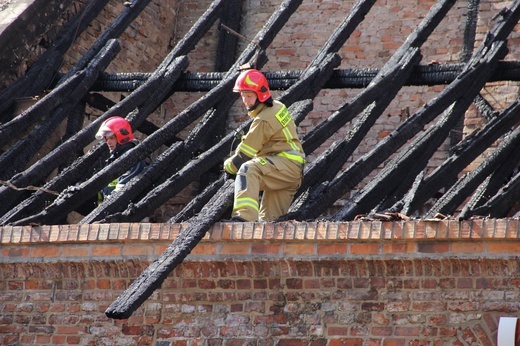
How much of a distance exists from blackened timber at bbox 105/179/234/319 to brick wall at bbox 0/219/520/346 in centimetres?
17

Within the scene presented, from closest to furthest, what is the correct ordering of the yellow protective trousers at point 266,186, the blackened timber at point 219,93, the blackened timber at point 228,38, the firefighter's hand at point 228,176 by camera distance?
the yellow protective trousers at point 266,186 < the firefighter's hand at point 228,176 < the blackened timber at point 219,93 < the blackened timber at point 228,38

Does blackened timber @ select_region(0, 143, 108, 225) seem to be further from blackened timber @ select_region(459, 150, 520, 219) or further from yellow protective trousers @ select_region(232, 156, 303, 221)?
blackened timber @ select_region(459, 150, 520, 219)

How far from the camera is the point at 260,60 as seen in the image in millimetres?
12469

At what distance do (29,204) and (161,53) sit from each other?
206 inches

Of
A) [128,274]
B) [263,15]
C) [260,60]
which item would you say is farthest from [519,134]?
[263,15]

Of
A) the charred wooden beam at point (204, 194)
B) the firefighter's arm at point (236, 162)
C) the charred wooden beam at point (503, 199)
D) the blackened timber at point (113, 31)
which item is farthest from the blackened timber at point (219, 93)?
the charred wooden beam at point (503, 199)

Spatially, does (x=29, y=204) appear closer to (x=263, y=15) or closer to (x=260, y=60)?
(x=260, y=60)

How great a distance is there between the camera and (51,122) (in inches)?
491

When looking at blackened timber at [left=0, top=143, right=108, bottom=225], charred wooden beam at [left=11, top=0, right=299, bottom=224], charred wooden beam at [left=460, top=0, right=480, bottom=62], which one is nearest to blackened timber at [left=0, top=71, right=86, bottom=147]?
blackened timber at [left=0, top=143, right=108, bottom=225]

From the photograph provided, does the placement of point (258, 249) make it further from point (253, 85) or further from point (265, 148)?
point (253, 85)

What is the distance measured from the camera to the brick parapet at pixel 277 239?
28.8ft

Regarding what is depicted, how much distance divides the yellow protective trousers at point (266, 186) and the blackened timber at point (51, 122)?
2808mm

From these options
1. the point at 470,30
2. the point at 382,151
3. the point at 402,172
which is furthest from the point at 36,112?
the point at 470,30

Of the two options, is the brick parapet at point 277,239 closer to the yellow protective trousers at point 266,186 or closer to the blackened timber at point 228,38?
the yellow protective trousers at point 266,186
